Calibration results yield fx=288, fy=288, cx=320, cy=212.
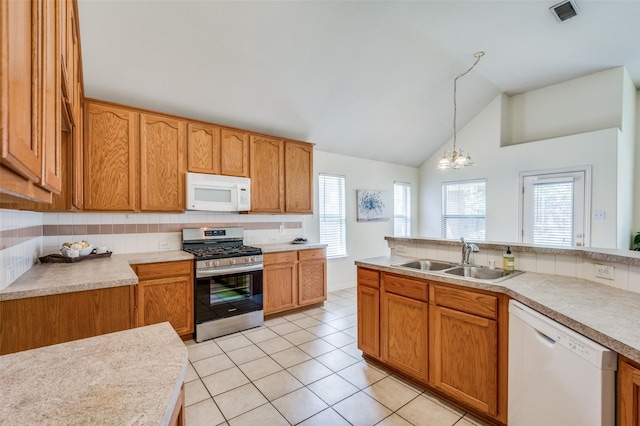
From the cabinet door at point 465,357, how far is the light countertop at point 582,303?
0.26 metres

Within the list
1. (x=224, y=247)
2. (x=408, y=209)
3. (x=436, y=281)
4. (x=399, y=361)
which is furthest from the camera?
(x=408, y=209)

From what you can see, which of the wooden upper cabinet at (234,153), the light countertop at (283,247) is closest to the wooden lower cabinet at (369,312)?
the light countertop at (283,247)

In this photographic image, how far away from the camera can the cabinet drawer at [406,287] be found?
2.20 meters

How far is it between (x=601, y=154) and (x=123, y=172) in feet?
20.2

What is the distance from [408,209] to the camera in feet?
21.1

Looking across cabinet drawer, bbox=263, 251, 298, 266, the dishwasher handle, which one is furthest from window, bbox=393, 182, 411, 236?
the dishwasher handle

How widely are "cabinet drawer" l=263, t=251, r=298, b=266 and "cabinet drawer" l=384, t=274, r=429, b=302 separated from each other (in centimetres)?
174

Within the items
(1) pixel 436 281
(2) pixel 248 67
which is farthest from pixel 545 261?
(2) pixel 248 67

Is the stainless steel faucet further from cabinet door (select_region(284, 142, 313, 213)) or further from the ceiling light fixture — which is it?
cabinet door (select_region(284, 142, 313, 213))

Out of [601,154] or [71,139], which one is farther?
[601,154]

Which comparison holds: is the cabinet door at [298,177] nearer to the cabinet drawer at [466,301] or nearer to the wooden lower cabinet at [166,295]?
the wooden lower cabinet at [166,295]

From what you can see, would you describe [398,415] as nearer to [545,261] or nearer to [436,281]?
[436,281]

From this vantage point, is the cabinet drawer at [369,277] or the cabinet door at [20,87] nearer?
the cabinet door at [20,87]

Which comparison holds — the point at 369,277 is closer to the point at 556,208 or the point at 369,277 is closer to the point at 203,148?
the point at 203,148
